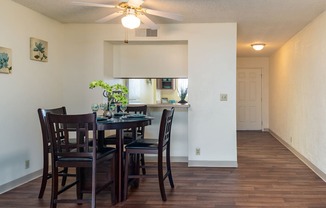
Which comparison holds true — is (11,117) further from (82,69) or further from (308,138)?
(308,138)

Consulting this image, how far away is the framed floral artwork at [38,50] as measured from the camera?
3924mm

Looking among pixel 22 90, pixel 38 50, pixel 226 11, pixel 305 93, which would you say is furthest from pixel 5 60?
pixel 305 93

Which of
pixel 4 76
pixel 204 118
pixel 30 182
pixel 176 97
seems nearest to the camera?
pixel 4 76

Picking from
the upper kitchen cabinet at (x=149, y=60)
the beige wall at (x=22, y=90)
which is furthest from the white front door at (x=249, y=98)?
the beige wall at (x=22, y=90)

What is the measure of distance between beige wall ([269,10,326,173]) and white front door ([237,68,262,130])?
162cm

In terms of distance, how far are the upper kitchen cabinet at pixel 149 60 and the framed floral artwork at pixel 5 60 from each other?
70.4 inches

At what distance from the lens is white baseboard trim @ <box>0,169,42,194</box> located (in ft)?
11.2

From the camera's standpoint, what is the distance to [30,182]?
379cm

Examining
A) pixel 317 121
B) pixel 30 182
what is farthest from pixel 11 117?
pixel 317 121

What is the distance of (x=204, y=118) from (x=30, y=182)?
265cm

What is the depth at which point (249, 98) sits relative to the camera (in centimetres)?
880

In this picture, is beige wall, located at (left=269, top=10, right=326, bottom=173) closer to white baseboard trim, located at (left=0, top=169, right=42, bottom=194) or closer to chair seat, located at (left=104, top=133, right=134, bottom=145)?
chair seat, located at (left=104, top=133, right=134, bottom=145)

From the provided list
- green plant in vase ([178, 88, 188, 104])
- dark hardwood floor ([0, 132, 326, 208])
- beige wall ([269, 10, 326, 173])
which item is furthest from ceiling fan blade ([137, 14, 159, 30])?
beige wall ([269, 10, 326, 173])

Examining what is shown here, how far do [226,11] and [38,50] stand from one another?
2.63 m
